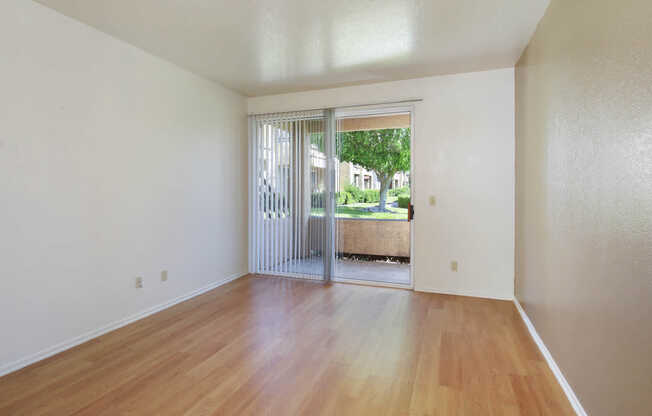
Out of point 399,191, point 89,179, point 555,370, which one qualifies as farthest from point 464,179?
point 399,191

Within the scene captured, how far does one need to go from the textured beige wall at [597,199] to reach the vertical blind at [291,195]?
261 centimetres

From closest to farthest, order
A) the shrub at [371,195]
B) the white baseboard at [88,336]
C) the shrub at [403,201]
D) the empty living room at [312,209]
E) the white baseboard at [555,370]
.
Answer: the empty living room at [312,209] → the white baseboard at [555,370] → the white baseboard at [88,336] → the shrub at [403,201] → the shrub at [371,195]

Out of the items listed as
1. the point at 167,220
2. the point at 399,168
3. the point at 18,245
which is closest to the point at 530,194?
the point at 167,220

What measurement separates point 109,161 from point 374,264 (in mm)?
4204

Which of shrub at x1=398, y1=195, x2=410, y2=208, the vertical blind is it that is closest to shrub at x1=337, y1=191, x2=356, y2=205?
shrub at x1=398, y1=195, x2=410, y2=208

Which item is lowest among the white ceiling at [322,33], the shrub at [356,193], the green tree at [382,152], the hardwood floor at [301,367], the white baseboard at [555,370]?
the hardwood floor at [301,367]

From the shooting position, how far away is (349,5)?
8.35 feet

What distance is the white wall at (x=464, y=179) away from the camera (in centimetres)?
385

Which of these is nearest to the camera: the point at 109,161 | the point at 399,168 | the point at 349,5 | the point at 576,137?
the point at 576,137

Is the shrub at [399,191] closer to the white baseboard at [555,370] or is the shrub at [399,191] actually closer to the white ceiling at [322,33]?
the white ceiling at [322,33]

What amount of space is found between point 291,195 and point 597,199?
3.70m

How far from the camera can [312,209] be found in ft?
15.6

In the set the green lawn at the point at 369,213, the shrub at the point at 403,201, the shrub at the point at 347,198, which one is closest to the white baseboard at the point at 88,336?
the green lawn at the point at 369,213

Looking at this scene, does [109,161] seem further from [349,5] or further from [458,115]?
[458,115]
